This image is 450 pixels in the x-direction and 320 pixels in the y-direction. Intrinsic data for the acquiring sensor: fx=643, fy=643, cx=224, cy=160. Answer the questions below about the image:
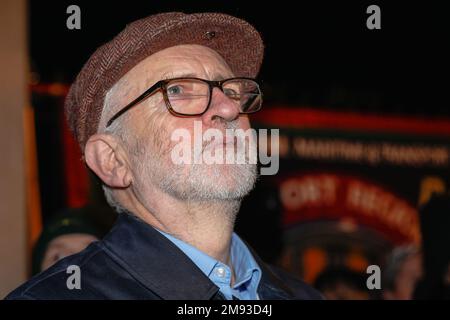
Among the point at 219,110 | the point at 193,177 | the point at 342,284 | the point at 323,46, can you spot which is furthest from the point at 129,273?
the point at 323,46

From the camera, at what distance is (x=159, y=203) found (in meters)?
1.65

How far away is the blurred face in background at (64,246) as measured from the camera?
2393 millimetres

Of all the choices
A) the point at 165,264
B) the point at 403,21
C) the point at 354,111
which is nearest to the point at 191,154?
the point at 165,264

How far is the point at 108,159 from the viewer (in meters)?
1.73

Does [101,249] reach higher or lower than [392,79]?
lower

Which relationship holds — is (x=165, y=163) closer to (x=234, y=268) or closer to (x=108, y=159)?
(x=108, y=159)

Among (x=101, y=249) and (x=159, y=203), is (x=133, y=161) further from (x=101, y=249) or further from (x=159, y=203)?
(x=101, y=249)

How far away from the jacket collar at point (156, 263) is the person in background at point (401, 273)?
1991 mm

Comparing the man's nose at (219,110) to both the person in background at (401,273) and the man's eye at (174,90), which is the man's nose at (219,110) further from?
the person in background at (401,273)

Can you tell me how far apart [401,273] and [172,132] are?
7.31 ft

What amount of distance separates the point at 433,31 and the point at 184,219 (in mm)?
3316

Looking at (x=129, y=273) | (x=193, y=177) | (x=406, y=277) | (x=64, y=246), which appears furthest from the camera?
(x=406, y=277)

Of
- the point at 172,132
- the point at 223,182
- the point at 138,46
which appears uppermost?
the point at 138,46

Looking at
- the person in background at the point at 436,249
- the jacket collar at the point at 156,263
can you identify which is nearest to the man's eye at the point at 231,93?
the jacket collar at the point at 156,263
